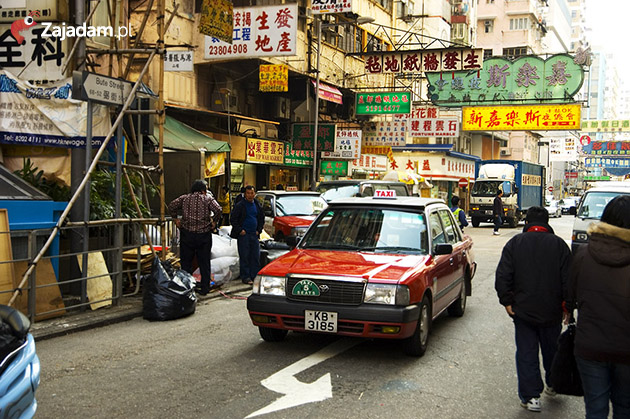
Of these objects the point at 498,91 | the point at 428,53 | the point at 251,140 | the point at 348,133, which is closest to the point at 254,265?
the point at 251,140

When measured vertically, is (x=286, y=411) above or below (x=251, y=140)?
below

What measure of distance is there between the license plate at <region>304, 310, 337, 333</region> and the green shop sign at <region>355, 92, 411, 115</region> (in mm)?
20543

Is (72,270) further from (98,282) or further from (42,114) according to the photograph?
(42,114)

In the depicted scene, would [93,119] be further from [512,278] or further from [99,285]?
Answer: [512,278]

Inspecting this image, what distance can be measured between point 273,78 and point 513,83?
43.1 feet

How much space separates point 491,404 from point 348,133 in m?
22.5

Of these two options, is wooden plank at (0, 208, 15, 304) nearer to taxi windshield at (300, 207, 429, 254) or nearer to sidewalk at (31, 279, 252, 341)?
sidewalk at (31, 279, 252, 341)

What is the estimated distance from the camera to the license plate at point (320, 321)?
6.15 meters

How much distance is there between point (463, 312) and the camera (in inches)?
351

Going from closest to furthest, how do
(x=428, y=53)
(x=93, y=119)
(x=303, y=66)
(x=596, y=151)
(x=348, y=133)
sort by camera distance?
(x=93, y=119) → (x=428, y=53) → (x=303, y=66) → (x=348, y=133) → (x=596, y=151)

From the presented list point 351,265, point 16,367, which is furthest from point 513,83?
point 16,367

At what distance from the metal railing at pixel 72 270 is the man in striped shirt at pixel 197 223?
470mm

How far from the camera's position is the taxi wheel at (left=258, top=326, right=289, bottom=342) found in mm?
6845

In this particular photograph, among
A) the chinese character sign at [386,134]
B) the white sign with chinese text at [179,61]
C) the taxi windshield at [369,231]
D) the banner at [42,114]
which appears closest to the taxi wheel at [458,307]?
the taxi windshield at [369,231]
